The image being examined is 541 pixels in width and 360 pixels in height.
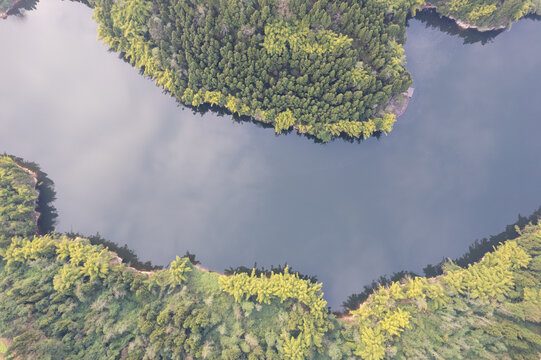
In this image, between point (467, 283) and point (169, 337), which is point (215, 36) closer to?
point (169, 337)

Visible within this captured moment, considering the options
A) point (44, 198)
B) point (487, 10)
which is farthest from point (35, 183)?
point (487, 10)

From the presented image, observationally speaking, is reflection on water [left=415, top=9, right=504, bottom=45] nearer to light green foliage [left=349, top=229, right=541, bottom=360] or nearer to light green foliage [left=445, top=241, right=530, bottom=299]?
light green foliage [left=349, top=229, right=541, bottom=360]

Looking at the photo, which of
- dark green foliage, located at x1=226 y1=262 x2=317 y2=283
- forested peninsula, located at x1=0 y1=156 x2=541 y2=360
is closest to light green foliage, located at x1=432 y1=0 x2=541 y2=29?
forested peninsula, located at x1=0 y1=156 x2=541 y2=360

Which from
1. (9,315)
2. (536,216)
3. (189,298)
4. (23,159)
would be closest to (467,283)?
(536,216)

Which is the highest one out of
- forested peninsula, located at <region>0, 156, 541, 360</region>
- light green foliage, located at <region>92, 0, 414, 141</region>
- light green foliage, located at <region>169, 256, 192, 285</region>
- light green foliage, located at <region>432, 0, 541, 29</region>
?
light green foliage, located at <region>432, 0, 541, 29</region>

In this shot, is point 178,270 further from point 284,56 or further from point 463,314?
point 463,314

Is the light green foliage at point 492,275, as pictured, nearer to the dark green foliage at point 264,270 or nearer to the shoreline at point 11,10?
the dark green foliage at point 264,270
